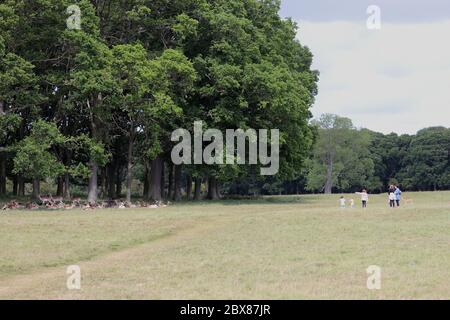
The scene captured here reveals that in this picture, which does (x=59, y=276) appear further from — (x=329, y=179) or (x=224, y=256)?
(x=329, y=179)

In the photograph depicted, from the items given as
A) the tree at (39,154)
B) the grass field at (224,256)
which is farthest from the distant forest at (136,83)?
the grass field at (224,256)

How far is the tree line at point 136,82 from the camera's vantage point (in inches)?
1495

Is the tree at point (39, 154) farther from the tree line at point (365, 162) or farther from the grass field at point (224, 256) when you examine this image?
the tree line at point (365, 162)

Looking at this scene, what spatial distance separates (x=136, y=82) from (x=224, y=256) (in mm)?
22955

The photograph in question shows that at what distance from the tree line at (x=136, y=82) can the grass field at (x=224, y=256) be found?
34.5 ft

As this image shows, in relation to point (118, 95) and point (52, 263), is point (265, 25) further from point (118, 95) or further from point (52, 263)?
point (52, 263)

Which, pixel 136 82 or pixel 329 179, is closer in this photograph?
pixel 136 82

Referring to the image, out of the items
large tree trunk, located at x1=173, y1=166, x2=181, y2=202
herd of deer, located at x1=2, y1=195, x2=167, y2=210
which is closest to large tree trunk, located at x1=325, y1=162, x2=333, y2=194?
large tree trunk, located at x1=173, y1=166, x2=181, y2=202

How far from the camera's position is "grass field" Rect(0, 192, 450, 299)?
43.3ft

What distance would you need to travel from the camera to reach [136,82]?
39.2 m

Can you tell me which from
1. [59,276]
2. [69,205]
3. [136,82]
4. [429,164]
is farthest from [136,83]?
[429,164]

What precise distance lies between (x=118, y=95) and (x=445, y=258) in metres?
27.0

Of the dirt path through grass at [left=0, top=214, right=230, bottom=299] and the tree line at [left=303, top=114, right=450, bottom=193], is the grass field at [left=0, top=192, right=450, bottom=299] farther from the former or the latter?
the tree line at [left=303, top=114, right=450, bottom=193]
